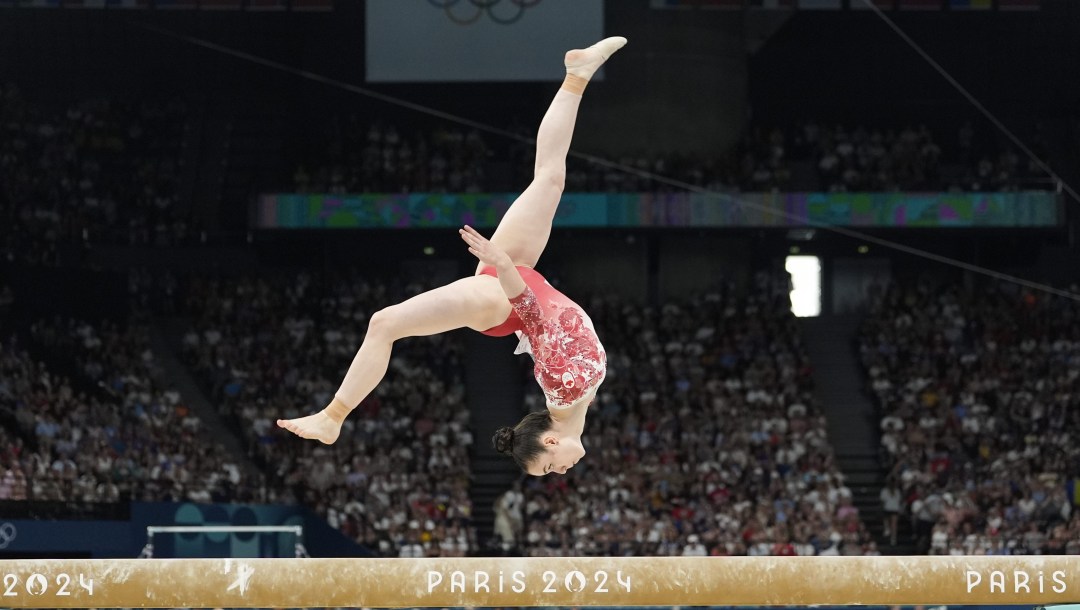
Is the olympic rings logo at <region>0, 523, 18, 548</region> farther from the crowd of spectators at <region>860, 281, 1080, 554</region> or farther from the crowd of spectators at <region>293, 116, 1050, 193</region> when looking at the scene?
the crowd of spectators at <region>860, 281, 1080, 554</region>

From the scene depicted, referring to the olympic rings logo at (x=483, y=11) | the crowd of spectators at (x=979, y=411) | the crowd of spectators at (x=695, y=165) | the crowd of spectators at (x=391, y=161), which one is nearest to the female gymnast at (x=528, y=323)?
the crowd of spectators at (x=979, y=411)

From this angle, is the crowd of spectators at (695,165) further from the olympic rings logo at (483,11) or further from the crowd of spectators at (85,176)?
the crowd of spectators at (85,176)

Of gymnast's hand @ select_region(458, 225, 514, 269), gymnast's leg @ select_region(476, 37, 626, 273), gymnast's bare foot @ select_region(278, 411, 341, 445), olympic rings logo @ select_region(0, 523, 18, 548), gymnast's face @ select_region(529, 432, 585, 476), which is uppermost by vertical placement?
gymnast's leg @ select_region(476, 37, 626, 273)

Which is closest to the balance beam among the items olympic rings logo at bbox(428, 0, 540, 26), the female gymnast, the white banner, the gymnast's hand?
the female gymnast

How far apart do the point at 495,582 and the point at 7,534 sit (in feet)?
41.1

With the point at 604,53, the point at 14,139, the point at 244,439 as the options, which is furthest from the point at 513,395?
the point at 604,53

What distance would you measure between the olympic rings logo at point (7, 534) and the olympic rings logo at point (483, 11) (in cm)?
1079

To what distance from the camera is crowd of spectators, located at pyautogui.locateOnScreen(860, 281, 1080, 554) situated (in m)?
20.7

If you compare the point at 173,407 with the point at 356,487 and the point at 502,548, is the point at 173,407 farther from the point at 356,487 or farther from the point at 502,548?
the point at 502,548

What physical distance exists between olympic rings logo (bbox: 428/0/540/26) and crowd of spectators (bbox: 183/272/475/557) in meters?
5.56

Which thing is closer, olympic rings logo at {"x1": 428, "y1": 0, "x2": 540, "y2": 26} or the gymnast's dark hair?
the gymnast's dark hair

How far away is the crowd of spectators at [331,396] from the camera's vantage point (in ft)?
68.1

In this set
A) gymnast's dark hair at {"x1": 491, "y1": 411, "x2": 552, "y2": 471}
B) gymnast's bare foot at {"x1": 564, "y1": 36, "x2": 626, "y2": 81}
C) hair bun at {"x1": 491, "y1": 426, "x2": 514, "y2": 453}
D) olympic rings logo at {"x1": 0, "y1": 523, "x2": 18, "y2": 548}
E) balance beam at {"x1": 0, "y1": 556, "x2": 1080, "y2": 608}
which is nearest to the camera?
gymnast's dark hair at {"x1": 491, "y1": 411, "x2": 552, "y2": 471}

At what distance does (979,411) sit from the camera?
23688 millimetres
